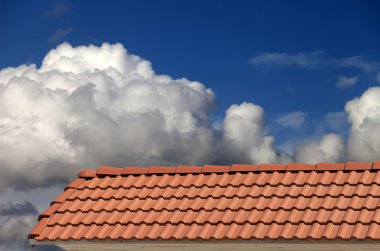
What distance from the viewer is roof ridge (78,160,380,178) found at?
14.6 meters

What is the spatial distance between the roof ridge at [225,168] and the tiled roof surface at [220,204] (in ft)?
0.06

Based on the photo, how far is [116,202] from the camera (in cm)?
1504

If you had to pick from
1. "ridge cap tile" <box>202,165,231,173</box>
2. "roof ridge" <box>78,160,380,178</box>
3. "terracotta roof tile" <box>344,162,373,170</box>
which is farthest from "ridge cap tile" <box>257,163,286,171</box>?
"terracotta roof tile" <box>344,162,373,170</box>

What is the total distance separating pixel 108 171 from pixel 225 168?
2.29 meters

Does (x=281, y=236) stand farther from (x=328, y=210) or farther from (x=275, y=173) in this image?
(x=275, y=173)

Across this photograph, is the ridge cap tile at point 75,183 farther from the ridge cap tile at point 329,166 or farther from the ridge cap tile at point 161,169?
the ridge cap tile at point 329,166

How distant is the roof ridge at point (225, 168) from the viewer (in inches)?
574

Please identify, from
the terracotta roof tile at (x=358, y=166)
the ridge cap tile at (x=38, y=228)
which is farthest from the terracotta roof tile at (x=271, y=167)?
the ridge cap tile at (x=38, y=228)

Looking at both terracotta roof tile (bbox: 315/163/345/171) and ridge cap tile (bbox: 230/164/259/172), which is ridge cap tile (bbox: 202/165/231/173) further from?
terracotta roof tile (bbox: 315/163/345/171)

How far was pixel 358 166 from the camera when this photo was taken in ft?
47.6

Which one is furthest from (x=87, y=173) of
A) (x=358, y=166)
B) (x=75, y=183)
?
(x=358, y=166)

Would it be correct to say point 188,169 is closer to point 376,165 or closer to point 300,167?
point 300,167

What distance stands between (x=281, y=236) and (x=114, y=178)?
427 centimetres

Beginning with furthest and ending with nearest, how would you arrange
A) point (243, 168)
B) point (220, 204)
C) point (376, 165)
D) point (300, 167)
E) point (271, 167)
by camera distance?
point (243, 168) → point (271, 167) → point (300, 167) → point (376, 165) → point (220, 204)
